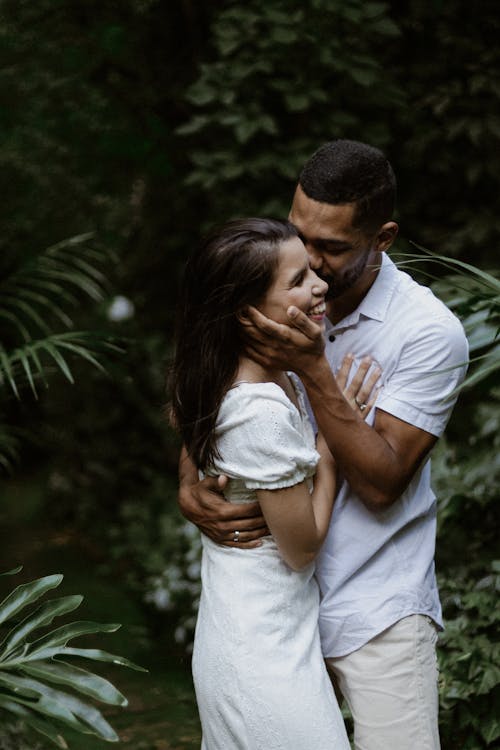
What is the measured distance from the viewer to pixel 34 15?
232 inches

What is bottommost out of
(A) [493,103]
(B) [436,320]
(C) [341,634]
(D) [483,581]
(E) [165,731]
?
(E) [165,731]

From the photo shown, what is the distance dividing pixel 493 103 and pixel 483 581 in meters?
2.48

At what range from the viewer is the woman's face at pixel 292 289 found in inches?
71.3

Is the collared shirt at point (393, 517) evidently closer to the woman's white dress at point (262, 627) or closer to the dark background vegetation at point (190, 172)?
the woman's white dress at point (262, 627)

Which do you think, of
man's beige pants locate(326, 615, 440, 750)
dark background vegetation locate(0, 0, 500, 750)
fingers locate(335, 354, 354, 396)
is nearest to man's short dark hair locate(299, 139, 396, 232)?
fingers locate(335, 354, 354, 396)

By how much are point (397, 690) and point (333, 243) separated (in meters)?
0.93

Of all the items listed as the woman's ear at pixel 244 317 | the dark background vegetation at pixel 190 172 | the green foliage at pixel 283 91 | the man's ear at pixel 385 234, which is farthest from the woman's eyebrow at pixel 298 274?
the green foliage at pixel 283 91

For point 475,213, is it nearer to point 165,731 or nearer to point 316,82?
point 316,82

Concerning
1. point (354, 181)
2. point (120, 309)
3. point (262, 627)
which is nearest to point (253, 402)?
point (262, 627)

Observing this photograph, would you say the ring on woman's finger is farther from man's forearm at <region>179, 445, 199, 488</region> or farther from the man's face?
man's forearm at <region>179, 445, 199, 488</region>

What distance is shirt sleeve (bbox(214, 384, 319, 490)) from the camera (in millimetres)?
1742

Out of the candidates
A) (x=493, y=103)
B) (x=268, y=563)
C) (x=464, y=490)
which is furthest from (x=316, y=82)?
(x=268, y=563)

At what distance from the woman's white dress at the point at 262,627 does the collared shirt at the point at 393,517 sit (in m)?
0.10

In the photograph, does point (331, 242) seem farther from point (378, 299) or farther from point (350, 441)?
point (350, 441)
